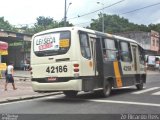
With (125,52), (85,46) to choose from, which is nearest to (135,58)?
(125,52)

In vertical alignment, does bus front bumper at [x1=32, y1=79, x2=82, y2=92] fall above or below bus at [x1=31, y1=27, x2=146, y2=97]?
below

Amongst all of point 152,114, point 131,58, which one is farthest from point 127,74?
point 152,114

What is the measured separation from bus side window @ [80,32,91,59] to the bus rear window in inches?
24.4

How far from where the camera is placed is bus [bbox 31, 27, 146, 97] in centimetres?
1680

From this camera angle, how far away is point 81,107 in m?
14.9

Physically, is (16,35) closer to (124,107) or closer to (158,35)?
(124,107)

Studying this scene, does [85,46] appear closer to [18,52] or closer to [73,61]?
[73,61]

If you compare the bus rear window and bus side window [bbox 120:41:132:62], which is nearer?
the bus rear window

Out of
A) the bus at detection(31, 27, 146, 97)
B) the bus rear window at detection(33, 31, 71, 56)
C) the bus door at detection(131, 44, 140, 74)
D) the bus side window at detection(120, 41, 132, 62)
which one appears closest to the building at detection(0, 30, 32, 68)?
the bus door at detection(131, 44, 140, 74)

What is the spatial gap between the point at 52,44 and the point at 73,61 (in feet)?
4.40

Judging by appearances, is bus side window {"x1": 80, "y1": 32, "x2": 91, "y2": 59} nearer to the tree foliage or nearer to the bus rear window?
the bus rear window

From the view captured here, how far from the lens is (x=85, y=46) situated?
1752 cm

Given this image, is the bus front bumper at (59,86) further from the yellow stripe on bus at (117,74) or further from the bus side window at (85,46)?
the yellow stripe on bus at (117,74)

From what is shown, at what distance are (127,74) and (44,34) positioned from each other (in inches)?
231
